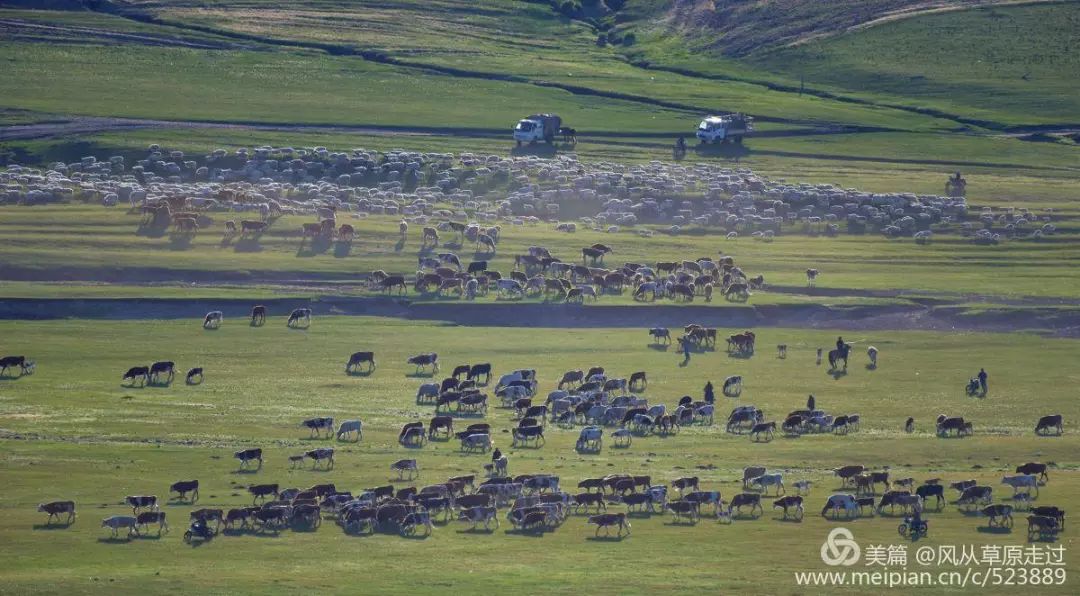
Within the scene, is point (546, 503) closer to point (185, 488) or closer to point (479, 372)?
point (185, 488)

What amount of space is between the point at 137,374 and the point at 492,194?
46.8 m

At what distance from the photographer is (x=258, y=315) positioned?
71375 mm

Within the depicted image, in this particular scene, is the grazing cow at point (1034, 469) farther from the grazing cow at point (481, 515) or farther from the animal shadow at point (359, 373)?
the animal shadow at point (359, 373)

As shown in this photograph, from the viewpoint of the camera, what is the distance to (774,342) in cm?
7144

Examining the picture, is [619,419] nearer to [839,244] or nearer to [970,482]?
[970,482]

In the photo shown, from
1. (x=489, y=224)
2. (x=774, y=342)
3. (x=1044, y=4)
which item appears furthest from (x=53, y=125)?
(x=1044, y=4)

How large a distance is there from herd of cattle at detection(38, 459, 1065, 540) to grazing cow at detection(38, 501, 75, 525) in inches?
1.0

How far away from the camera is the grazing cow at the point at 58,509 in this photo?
42.3 metres

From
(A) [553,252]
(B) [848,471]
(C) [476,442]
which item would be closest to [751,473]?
A: (B) [848,471]

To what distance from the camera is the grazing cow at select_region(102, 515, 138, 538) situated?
41.6 m

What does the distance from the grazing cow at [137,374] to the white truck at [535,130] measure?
2518 inches

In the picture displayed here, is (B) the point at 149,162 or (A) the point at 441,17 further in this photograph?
(A) the point at 441,17

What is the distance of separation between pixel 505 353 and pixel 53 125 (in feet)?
196

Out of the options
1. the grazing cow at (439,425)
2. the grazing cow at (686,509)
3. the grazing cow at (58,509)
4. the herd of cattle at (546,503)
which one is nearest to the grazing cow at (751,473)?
the herd of cattle at (546,503)
